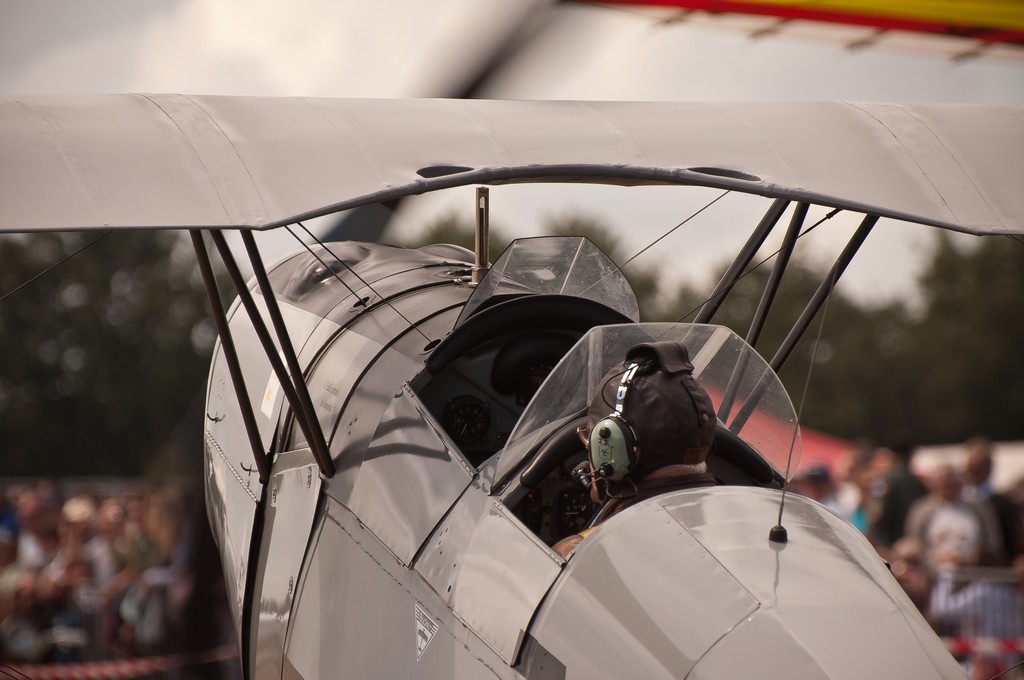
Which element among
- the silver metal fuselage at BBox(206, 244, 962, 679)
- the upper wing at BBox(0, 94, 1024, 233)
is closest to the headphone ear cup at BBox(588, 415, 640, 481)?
the silver metal fuselage at BBox(206, 244, 962, 679)

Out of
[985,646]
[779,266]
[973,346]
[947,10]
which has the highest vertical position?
[779,266]

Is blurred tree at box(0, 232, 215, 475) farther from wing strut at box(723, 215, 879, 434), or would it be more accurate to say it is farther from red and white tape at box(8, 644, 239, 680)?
wing strut at box(723, 215, 879, 434)

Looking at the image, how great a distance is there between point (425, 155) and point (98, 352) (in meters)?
63.3

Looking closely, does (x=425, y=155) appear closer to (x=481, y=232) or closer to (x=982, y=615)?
(x=481, y=232)

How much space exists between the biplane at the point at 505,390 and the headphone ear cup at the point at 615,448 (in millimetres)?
158

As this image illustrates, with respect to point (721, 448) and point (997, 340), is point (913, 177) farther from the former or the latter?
point (997, 340)

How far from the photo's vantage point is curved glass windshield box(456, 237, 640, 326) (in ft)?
15.6

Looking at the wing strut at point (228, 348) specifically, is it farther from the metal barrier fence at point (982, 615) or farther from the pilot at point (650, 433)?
the metal barrier fence at point (982, 615)

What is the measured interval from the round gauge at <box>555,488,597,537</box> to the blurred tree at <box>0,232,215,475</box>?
5273 centimetres

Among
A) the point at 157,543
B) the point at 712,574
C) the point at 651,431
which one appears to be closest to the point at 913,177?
the point at 651,431

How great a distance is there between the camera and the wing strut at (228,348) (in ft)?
14.3

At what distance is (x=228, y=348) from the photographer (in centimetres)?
480

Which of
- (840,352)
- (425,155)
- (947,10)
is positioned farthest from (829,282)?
(840,352)

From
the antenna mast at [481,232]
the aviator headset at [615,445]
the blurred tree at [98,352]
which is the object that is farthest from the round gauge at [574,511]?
the blurred tree at [98,352]
